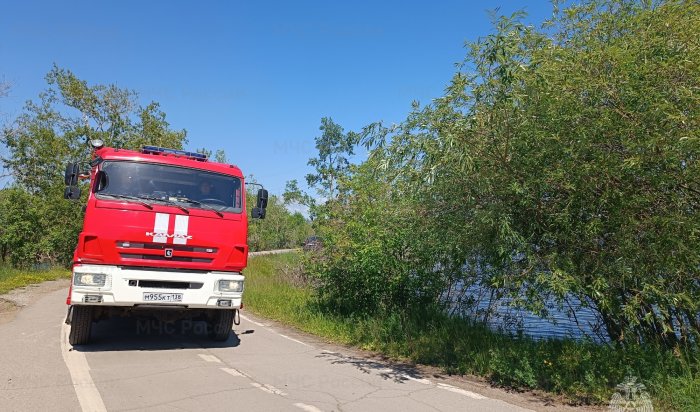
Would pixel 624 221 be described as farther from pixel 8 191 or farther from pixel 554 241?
pixel 8 191

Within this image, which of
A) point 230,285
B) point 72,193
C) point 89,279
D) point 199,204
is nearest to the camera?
point 89,279

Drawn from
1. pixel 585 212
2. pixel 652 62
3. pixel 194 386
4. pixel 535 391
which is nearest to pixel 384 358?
pixel 535 391

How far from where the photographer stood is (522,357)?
6504 millimetres

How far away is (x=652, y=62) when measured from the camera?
503 centimetres

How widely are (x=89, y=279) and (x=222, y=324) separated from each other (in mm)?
2258

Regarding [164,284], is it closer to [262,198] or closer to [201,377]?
[201,377]

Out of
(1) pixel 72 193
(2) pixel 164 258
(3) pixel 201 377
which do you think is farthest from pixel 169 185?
(3) pixel 201 377

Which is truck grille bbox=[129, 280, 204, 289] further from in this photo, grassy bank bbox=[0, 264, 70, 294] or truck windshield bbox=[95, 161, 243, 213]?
grassy bank bbox=[0, 264, 70, 294]

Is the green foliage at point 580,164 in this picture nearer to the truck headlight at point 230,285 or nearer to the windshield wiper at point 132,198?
the truck headlight at point 230,285

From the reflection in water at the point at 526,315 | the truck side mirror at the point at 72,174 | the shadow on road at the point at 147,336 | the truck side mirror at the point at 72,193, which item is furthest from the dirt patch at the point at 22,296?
the reflection in water at the point at 526,315

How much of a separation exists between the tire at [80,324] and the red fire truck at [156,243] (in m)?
0.01

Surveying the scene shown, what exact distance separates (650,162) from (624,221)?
2.38 ft

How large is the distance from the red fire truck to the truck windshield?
0.01 metres

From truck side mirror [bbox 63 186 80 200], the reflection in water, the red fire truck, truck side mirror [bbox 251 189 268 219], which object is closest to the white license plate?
the red fire truck
